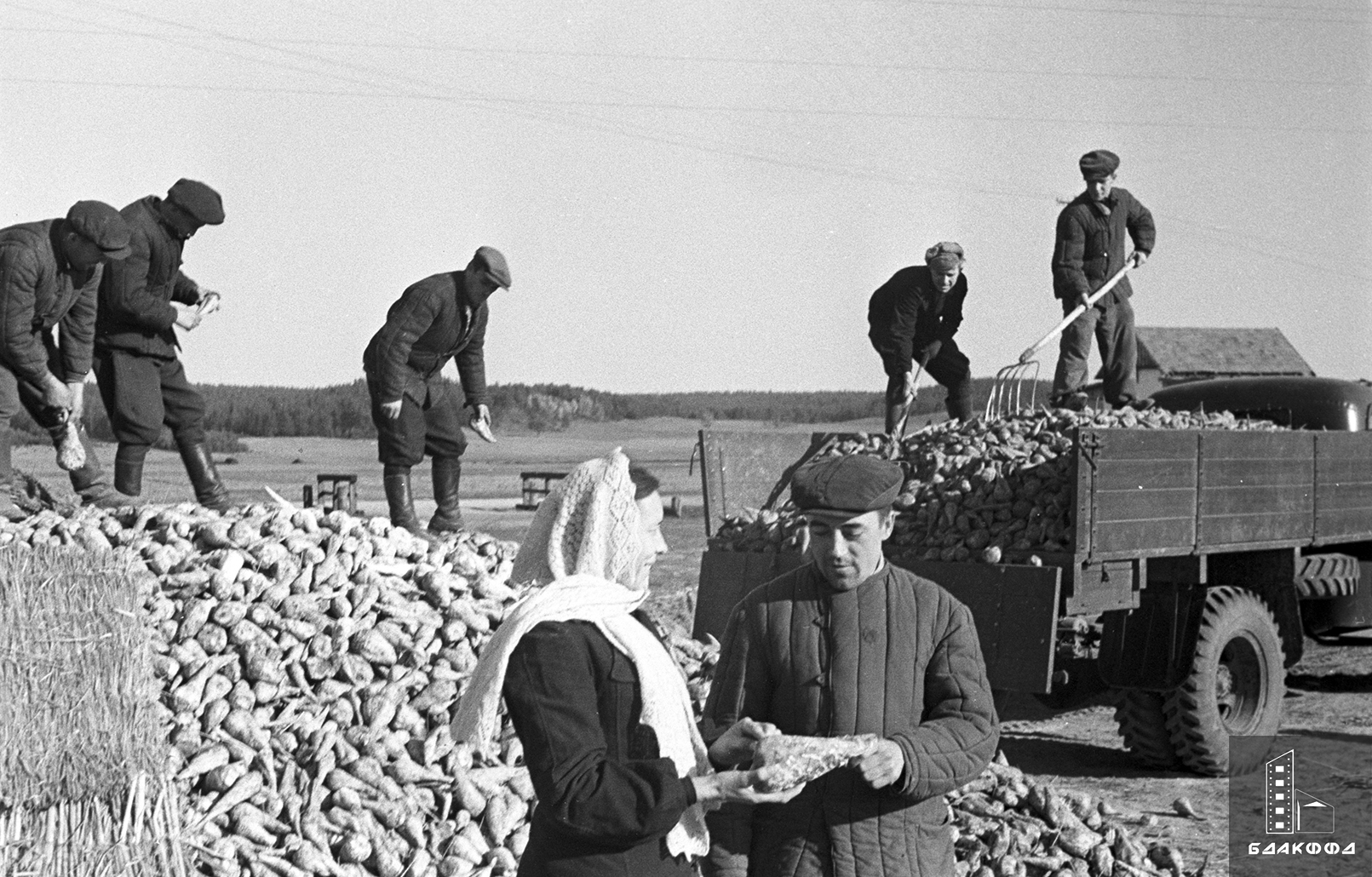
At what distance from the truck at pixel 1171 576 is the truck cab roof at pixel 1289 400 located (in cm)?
83

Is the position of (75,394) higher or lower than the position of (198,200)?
lower

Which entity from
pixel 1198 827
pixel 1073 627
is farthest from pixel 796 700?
pixel 1073 627

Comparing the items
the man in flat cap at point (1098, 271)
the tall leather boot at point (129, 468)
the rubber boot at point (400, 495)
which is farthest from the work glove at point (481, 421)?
the man in flat cap at point (1098, 271)

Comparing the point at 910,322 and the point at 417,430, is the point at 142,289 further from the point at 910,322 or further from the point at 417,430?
the point at 910,322

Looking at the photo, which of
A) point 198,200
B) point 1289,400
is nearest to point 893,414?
point 1289,400

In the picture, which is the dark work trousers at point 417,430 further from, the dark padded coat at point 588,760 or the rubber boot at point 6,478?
the dark padded coat at point 588,760

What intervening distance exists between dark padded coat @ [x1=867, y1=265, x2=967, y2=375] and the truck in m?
1.63

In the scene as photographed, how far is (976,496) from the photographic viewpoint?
278 inches

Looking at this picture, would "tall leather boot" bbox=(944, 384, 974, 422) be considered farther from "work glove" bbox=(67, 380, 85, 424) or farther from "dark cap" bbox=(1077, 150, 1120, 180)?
"work glove" bbox=(67, 380, 85, 424)

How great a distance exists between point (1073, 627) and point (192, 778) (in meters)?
4.08

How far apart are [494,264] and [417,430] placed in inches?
42.1

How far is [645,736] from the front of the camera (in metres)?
2.58

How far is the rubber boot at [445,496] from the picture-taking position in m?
8.98

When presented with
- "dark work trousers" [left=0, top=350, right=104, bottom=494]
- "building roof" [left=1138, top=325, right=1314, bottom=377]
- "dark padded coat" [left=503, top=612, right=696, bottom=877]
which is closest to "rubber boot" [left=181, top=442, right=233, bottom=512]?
"dark work trousers" [left=0, top=350, right=104, bottom=494]
